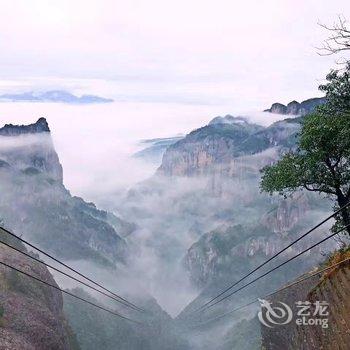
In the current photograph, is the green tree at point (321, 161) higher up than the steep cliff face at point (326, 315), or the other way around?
the green tree at point (321, 161)

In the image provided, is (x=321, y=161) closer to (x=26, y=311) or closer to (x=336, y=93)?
(x=336, y=93)

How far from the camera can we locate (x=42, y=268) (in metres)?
72.4

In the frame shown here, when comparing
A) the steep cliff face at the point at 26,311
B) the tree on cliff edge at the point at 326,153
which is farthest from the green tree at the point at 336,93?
the steep cliff face at the point at 26,311

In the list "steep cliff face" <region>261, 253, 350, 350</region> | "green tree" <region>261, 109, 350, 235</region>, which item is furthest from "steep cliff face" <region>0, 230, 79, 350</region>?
"green tree" <region>261, 109, 350, 235</region>

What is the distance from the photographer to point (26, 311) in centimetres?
5244

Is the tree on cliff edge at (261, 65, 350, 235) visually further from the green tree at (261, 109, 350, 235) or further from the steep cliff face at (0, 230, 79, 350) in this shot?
the steep cliff face at (0, 230, 79, 350)

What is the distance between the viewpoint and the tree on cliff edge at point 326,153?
3139 cm

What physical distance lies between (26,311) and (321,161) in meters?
39.5

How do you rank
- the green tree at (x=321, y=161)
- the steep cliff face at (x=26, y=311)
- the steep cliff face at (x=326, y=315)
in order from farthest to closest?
the steep cliff face at (x=26, y=311), the green tree at (x=321, y=161), the steep cliff face at (x=326, y=315)

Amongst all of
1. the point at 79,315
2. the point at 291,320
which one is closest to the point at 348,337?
the point at 291,320

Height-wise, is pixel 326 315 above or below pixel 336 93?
below

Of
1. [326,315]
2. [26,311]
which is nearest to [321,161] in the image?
[326,315]

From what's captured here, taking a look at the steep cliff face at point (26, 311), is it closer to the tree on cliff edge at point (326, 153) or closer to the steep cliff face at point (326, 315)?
the steep cliff face at point (326, 315)

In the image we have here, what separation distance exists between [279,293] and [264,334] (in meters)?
5.70
